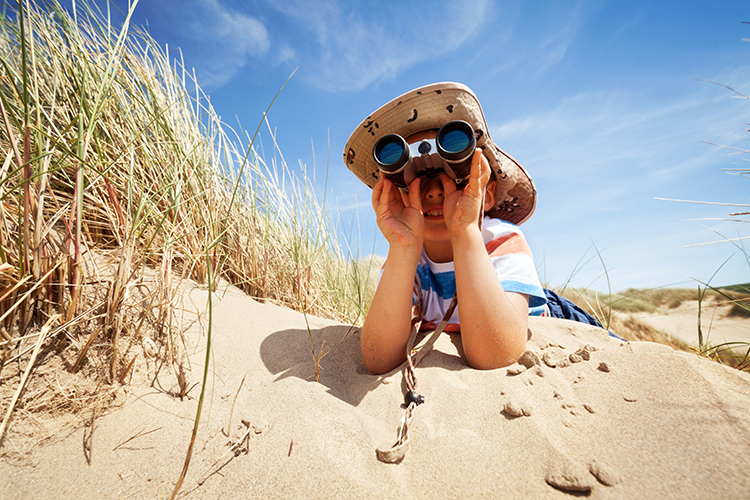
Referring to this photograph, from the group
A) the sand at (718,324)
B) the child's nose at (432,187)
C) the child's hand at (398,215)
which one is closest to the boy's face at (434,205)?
the child's nose at (432,187)

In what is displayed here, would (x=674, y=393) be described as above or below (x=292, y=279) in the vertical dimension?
below

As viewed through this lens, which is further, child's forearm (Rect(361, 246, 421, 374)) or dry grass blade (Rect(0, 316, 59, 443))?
child's forearm (Rect(361, 246, 421, 374))

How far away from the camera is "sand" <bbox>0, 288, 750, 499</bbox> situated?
2.46ft

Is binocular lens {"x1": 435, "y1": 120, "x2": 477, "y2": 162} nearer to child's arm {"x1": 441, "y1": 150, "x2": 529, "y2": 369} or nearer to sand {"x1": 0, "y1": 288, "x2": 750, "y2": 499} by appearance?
child's arm {"x1": 441, "y1": 150, "x2": 529, "y2": 369}

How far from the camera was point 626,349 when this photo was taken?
1260 mm

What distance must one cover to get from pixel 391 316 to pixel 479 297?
0.41 metres

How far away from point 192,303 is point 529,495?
4.64 feet

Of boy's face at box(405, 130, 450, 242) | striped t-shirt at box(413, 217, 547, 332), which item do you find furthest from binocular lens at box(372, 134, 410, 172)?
striped t-shirt at box(413, 217, 547, 332)

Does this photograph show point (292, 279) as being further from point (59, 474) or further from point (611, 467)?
point (611, 467)

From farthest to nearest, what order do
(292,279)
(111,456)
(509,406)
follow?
(292,279)
(509,406)
(111,456)

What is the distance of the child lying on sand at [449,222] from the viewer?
138 centimetres

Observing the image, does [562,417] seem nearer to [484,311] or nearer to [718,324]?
[484,311]

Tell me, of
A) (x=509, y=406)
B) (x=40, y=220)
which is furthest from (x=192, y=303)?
(x=509, y=406)

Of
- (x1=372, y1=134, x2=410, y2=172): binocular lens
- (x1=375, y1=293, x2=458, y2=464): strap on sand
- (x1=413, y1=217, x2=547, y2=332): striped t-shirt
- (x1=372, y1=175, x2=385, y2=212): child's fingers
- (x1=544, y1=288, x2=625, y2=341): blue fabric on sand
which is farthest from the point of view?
(x1=544, y1=288, x2=625, y2=341): blue fabric on sand
